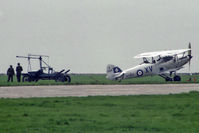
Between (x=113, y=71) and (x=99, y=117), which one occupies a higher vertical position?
(x=113, y=71)

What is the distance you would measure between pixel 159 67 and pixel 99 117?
4490cm

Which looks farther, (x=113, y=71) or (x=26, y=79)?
(x=26, y=79)

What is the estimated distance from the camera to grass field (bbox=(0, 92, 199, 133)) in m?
12.8

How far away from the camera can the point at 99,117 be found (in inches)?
595

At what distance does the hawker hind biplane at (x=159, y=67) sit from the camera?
5856 centimetres

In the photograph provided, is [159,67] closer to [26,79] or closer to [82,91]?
[26,79]

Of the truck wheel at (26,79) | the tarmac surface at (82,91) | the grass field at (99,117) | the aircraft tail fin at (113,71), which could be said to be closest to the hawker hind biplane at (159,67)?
the aircraft tail fin at (113,71)

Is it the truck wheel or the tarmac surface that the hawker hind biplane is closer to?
the truck wheel

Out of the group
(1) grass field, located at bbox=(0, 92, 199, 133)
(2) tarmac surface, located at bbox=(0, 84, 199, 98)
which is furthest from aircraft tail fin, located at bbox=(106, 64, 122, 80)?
(1) grass field, located at bbox=(0, 92, 199, 133)

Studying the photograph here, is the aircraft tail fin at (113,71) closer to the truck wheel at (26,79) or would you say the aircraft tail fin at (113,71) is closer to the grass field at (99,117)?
the truck wheel at (26,79)

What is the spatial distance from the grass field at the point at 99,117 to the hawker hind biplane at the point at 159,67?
1497 inches

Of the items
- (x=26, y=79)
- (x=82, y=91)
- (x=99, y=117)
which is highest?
(x=26, y=79)

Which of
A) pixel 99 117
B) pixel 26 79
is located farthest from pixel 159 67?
pixel 99 117

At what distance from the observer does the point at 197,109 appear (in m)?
17.6
